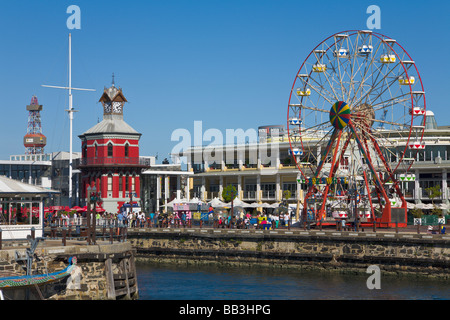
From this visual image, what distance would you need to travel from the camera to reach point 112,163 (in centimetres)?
7988

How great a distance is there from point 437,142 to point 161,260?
41.6m

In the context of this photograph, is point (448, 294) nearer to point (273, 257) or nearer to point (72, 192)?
point (273, 257)

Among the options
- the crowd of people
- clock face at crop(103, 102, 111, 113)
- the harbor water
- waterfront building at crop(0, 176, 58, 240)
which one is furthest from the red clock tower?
waterfront building at crop(0, 176, 58, 240)

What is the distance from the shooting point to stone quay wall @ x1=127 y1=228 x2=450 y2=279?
4731 centimetres

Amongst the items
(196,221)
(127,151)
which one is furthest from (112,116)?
(196,221)

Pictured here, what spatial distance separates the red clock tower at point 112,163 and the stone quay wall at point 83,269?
45255mm

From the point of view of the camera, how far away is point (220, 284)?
45.0m

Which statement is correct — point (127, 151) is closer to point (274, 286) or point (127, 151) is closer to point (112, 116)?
point (112, 116)

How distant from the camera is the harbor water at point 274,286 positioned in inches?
1569

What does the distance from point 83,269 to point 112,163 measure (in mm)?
48094

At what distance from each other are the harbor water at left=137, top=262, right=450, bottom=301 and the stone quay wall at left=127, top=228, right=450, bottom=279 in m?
1.22

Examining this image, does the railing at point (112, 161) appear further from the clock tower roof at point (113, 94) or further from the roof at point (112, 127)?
the clock tower roof at point (113, 94)

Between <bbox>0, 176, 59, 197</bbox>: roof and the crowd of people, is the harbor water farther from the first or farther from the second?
the crowd of people
